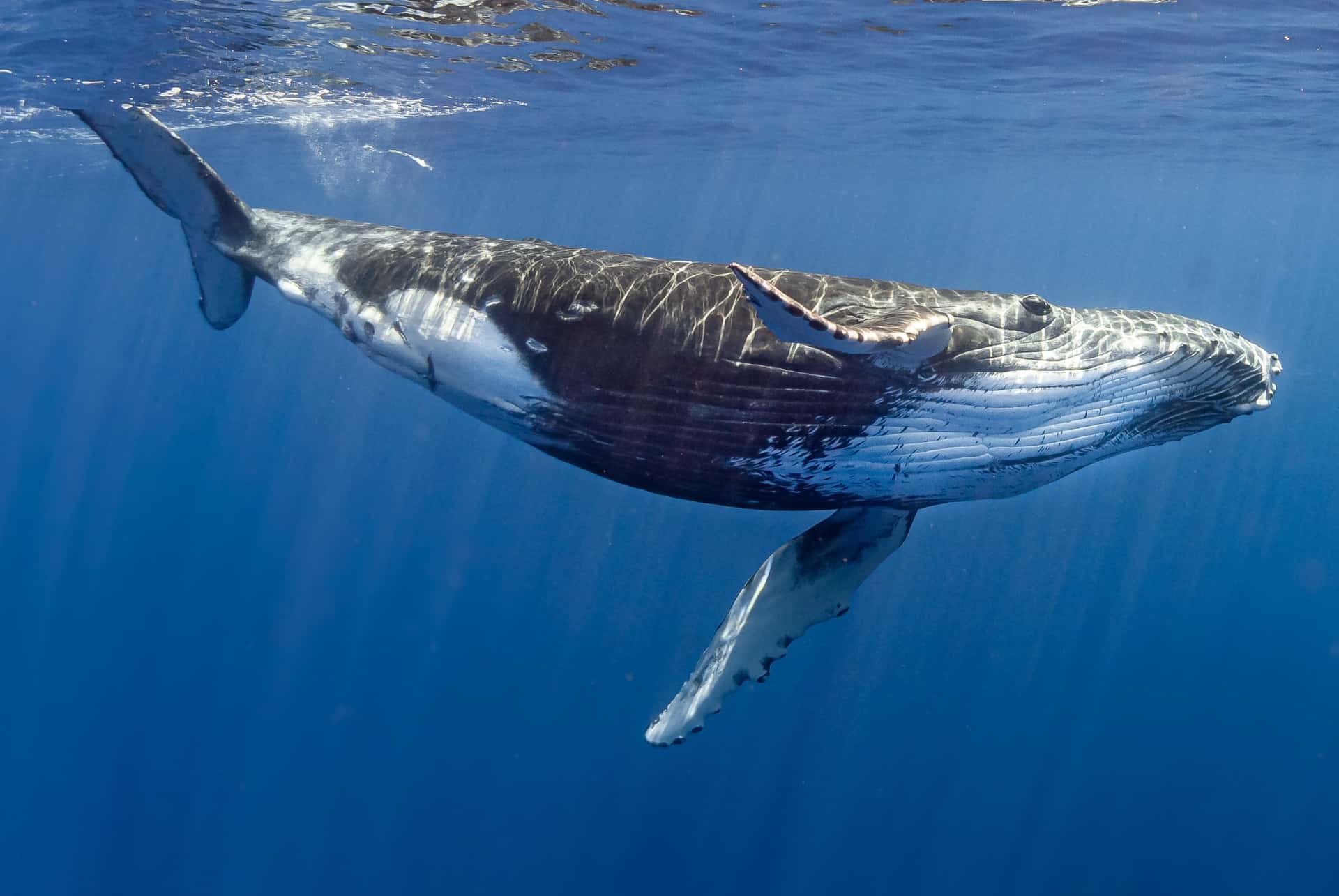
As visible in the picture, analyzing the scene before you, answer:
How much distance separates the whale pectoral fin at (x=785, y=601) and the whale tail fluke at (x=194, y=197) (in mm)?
5864

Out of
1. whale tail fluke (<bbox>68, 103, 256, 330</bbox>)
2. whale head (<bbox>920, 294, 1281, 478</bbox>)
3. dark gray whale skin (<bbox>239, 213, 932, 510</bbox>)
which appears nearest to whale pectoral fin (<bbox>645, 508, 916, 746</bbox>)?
dark gray whale skin (<bbox>239, 213, 932, 510</bbox>)

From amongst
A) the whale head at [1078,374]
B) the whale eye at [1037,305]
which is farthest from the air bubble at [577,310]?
the whale eye at [1037,305]

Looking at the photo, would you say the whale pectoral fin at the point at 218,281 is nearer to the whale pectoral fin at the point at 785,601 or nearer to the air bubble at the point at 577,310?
the air bubble at the point at 577,310

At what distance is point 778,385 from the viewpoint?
4781mm

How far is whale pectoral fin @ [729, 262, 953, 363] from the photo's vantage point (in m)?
3.22

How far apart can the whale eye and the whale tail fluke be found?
6.61 meters

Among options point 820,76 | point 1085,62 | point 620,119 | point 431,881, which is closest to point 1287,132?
point 1085,62

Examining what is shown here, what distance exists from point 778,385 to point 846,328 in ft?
4.17

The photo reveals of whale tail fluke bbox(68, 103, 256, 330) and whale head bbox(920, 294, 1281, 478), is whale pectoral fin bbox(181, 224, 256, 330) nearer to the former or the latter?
whale tail fluke bbox(68, 103, 256, 330)

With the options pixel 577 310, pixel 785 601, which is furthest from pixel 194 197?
pixel 785 601

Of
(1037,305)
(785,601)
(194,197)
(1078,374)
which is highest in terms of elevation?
(1037,305)

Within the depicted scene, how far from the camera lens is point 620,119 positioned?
27.5 meters

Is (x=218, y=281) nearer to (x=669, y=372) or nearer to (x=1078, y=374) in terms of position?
(x=669, y=372)

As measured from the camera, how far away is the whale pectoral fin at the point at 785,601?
5.98 meters
